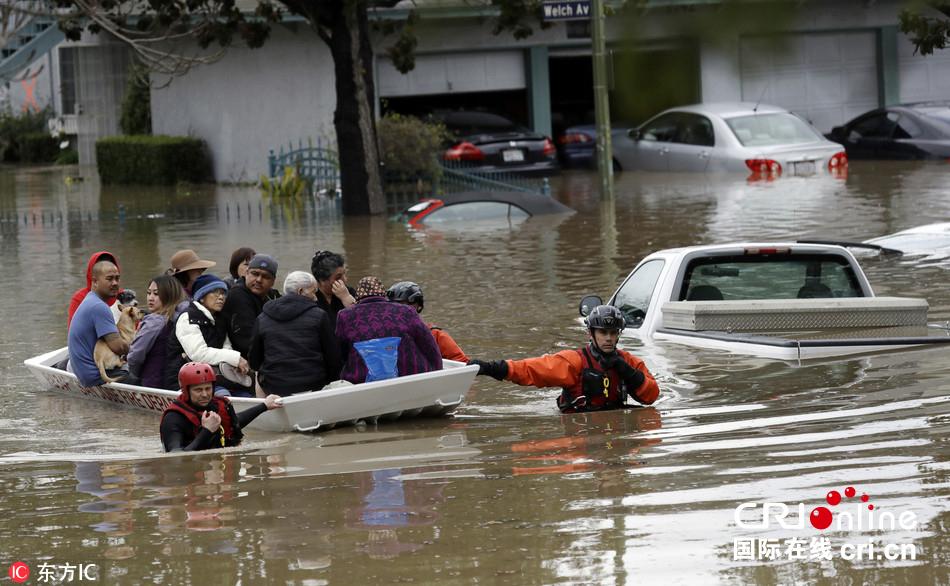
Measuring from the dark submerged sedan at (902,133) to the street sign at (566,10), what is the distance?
971 cm

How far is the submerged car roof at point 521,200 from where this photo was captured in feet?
81.0

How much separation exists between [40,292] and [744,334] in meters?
10.1

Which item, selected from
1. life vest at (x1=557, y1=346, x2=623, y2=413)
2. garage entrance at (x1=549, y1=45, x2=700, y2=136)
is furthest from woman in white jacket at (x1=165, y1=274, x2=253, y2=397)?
garage entrance at (x1=549, y1=45, x2=700, y2=136)

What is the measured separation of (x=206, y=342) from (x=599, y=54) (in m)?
15.6

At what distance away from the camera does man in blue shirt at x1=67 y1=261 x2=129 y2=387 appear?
11867 mm

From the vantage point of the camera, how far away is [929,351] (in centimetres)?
1092

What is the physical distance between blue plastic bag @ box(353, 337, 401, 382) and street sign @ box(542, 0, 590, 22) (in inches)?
554

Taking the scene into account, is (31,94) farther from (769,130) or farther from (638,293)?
(638,293)

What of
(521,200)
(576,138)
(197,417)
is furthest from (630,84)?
(197,417)

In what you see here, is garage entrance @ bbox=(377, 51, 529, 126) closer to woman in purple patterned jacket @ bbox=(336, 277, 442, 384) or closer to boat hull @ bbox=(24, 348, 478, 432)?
woman in purple patterned jacket @ bbox=(336, 277, 442, 384)

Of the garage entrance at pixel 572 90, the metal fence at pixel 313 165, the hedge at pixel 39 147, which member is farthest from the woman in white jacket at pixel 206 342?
the hedge at pixel 39 147

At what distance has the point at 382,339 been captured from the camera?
33.5 ft

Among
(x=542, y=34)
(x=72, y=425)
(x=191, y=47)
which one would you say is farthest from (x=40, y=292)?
(x=542, y=34)

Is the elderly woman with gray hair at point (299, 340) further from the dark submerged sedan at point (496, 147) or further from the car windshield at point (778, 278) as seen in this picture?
the dark submerged sedan at point (496, 147)
